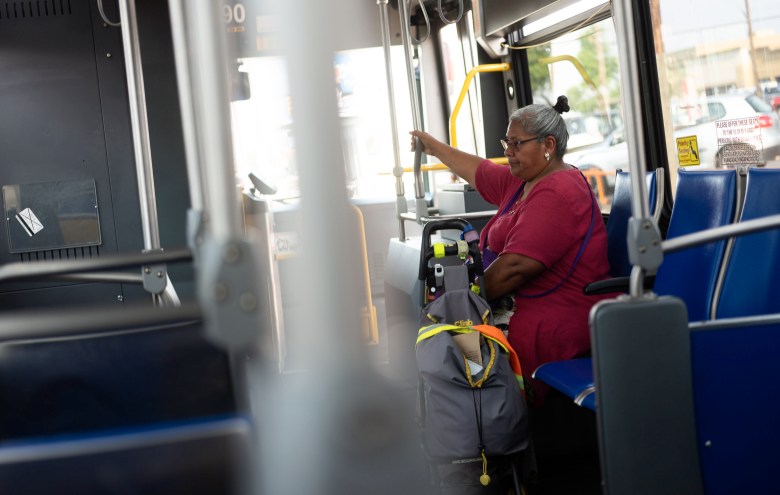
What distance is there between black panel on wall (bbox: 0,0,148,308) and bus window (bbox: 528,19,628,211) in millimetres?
2257

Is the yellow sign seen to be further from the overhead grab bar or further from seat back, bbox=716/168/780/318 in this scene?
the overhead grab bar

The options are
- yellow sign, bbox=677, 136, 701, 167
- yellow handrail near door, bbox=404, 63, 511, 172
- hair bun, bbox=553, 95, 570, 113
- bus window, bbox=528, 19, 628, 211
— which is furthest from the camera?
yellow handrail near door, bbox=404, 63, 511, 172

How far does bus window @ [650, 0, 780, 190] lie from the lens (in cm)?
286

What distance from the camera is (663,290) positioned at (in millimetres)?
2971

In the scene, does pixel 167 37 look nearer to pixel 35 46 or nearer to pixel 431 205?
pixel 35 46

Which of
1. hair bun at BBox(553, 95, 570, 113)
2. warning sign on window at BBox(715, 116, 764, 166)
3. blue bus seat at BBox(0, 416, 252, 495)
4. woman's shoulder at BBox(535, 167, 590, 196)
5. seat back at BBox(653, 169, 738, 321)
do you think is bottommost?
blue bus seat at BBox(0, 416, 252, 495)

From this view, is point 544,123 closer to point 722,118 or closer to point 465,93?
point 722,118

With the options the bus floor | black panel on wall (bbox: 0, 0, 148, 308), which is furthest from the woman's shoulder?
black panel on wall (bbox: 0, 0, 148, 308)

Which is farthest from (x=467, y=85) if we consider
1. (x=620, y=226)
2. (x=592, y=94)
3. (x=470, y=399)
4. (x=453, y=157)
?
(x=470, y=399)

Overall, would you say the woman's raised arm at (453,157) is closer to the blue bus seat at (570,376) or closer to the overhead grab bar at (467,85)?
the overhead grab bar at (467,85)

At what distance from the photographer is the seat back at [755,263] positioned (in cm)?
242

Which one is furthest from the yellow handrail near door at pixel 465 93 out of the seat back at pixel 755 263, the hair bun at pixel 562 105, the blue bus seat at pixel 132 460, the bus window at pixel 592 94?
the blue bus seat at pixel 132 460

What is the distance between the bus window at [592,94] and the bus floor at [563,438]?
3.83ft

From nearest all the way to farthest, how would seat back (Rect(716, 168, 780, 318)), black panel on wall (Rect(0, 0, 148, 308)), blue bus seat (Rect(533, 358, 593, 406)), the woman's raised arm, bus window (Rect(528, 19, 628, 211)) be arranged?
seat back (Rect(716, 168, 780, 318))
blue bus seat (Rect(533, 358, 593, 406))
bus window (Rect(528, 19, 628, 211))
the woman's raised arm
black panel on wall (Rect(0, 0, 148, 308))
